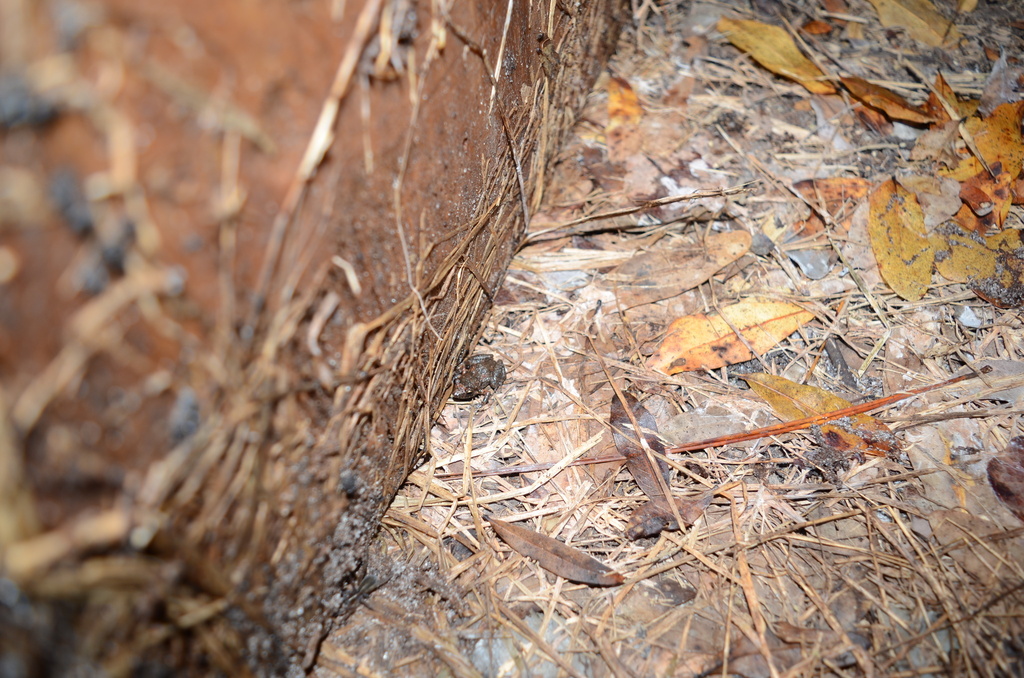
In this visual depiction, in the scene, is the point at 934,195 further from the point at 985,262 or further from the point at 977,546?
the point at 977,546

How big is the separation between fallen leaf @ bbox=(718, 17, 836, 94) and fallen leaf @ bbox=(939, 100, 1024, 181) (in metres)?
0.51

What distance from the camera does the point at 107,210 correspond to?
701mm

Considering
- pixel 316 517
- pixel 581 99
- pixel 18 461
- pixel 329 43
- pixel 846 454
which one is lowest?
pixel 846 454

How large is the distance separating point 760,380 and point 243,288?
1353 millimetres

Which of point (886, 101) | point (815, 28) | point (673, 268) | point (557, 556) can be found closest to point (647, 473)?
point (557, 556)

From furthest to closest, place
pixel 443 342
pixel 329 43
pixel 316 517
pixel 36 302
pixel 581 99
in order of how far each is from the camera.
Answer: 1. pixel 581 99
2. pixel 443 342
3. pixel 316 517
4. pixel 329 43
5. pixel 36 302

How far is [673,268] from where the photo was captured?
6.43 feet

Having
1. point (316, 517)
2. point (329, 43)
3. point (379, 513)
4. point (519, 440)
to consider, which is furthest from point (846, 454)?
point (329, 43)

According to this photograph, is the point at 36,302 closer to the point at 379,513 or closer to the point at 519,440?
the point at 379,513

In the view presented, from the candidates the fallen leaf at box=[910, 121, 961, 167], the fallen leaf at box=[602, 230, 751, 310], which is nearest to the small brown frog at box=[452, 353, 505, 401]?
the fallen leaf at box=[602, 230, 751, 310]

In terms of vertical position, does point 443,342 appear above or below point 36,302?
below

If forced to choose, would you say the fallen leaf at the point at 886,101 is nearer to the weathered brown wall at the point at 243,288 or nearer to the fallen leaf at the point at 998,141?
the fallen leaf at the point at 998,141

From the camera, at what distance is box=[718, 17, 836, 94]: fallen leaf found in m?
2.41

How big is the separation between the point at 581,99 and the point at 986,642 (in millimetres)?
1929
